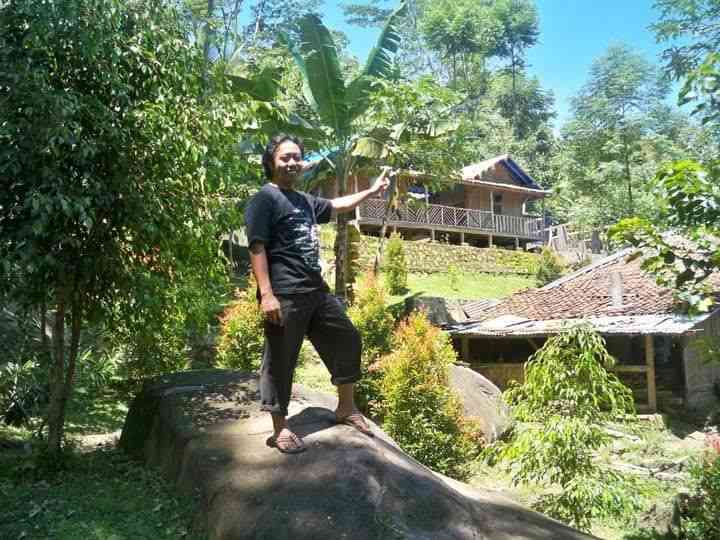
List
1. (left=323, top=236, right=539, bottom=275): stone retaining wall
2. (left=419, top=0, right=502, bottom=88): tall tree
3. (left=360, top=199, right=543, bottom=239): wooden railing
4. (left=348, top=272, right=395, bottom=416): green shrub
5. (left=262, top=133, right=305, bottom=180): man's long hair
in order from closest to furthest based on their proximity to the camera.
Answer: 1. (left=262, top=133, right=305, bottom=180): man's long hair
2. (left=348, top=272, right=395, bottom=416): green shrub
3. (left=323, top=236, right=539, bottom=275): stone retaining wall
4. (left=360, top=199, right=543, bottom=239): wooden railing
5. (left=419, top=0, right=502, bottom=88): tall tree

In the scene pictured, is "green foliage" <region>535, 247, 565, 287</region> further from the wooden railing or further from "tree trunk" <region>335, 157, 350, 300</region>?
"tree trunk" <region>335, 157, 350, 300</region>

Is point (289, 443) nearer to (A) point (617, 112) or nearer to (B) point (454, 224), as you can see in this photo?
(B) point (454, 224)

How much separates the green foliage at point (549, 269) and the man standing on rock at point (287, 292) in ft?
69.2

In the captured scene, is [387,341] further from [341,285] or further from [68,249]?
[68,249]

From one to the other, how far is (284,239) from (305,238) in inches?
5.2

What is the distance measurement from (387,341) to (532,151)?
105 feet

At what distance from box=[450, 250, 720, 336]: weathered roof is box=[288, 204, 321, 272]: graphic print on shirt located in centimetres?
808

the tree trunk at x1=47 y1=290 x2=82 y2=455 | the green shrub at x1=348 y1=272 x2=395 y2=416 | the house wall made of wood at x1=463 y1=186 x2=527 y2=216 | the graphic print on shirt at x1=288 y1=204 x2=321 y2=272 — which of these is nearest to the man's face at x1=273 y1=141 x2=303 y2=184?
the graphic print on shirt at x1=288 y1=204 x2=321 y2=272

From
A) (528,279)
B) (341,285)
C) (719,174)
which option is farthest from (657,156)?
(719,174)

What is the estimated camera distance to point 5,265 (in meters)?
3.70

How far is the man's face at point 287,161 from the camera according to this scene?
3.92m

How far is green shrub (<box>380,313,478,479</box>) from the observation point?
27.5 feet

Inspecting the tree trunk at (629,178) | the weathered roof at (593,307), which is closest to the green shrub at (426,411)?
the weathered roof at (593,307)

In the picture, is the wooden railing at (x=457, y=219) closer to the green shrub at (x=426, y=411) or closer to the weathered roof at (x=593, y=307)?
the weathered roof at (x=593, y=307)
